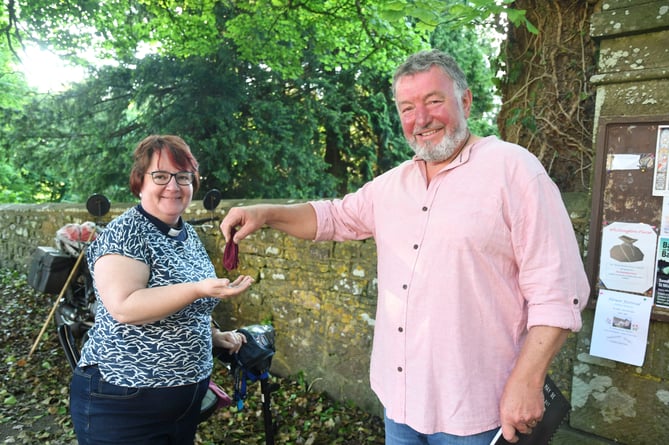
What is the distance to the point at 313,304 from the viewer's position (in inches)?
166

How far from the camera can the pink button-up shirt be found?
1503 mm

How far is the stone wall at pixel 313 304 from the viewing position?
12.7 ft

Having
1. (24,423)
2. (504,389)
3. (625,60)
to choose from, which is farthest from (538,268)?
(24,423)

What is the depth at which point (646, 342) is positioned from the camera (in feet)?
7.67

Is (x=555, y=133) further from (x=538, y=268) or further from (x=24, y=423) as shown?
(x=24, y=423)


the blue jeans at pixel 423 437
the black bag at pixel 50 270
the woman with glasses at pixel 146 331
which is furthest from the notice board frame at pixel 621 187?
the black bag at pixel 50 270

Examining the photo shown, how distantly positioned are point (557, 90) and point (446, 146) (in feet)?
5.97

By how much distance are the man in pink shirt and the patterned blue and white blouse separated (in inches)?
32.8

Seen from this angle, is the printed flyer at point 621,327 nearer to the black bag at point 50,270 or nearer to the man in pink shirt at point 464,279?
the man in pink shirt at point 464,279

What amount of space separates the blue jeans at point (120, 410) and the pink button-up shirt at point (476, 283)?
988 millimetres

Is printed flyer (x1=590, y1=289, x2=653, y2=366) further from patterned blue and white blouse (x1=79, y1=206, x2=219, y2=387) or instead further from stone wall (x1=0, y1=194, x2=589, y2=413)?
patterned blue and white blouse (x1=79, y1=206, x2=219, y2=387)

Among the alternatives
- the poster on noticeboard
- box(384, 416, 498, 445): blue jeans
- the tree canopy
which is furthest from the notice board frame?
the tree canopy

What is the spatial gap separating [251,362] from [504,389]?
54.4 inches

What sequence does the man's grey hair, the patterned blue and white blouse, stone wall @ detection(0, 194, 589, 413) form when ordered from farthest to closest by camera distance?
stone wall @ detection(0, 194, 589, 413) → the patterned blue and white blouse → the man's grey hair
